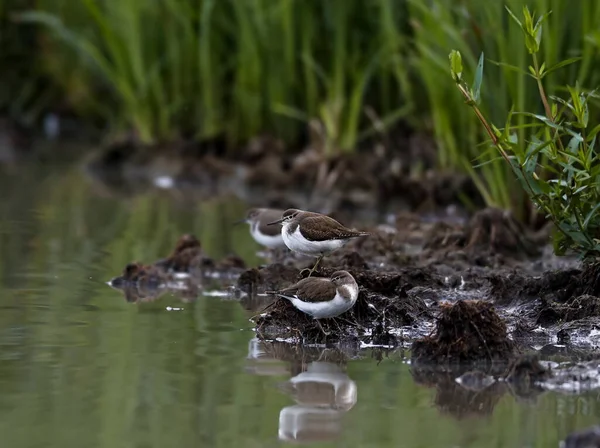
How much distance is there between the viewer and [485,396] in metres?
4.78

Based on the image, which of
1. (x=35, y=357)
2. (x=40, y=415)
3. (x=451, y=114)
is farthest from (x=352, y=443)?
(x=451, y=114)

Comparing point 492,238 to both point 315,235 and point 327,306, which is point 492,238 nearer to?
point 315,235

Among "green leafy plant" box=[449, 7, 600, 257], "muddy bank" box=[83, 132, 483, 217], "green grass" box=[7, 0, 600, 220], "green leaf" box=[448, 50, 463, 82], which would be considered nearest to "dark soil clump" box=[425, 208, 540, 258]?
"green grass" box=[7, 0, 600, 220]

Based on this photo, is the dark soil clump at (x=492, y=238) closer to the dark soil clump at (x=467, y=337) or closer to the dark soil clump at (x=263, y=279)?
the dark soil clump at (x=263, y=279)

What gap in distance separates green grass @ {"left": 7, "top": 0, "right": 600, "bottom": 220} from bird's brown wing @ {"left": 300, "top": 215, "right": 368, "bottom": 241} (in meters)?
2.52

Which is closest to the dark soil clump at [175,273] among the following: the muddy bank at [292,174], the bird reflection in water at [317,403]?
the bird reflection in water at [317,403]

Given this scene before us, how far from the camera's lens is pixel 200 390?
4887 mm

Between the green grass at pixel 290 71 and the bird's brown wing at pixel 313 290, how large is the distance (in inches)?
133

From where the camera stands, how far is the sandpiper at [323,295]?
5555mm

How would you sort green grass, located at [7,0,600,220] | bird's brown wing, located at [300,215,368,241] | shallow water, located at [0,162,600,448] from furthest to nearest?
green grass, located at [7,0,600,220], bird's brown wing, located at [300,215,368,241], shallow water, located at [0,162,600,448]

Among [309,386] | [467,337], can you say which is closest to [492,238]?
[467,337]

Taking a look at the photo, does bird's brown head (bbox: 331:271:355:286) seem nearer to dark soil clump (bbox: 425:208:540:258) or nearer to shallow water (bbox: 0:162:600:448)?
shallow water (bbox: 0:162:600:448)

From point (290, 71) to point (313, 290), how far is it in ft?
23.2

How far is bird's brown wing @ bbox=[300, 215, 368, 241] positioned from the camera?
6.42 meters
